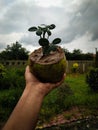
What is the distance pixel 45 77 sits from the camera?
187 centimetres

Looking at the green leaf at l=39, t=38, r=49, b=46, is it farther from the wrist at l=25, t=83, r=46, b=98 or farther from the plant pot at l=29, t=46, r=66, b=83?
the wrist at l=25, t=83, r=46, b=98

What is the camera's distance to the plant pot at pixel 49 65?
188 cm

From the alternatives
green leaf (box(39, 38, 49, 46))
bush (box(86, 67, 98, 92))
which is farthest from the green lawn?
green leaf (box(39, 38, 49, 46))

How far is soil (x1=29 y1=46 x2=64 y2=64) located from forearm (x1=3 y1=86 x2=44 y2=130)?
0.51 meters

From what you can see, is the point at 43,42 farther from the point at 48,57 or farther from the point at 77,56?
the point at 77,56

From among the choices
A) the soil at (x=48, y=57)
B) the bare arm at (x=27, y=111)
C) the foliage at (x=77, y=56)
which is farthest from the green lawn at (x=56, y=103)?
the foliage at (x=77, y=56)

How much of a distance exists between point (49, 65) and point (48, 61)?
0.10 feet

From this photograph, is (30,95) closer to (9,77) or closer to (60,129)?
(60,129)

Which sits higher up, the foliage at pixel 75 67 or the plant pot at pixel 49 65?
the plant pot at pixel 49 65

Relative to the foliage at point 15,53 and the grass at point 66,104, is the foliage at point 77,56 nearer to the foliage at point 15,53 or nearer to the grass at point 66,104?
the foliage at point 15,53

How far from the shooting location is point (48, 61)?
74.8 inches

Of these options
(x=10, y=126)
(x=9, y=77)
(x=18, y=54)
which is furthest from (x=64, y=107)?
(x=18, y=54)

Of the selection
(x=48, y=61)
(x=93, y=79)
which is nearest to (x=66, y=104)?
(x=93, y=79)

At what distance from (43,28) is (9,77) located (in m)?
11.6
